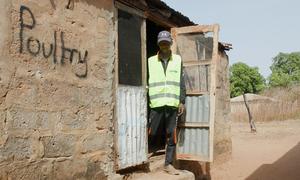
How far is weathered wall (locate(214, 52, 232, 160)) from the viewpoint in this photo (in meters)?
8.34

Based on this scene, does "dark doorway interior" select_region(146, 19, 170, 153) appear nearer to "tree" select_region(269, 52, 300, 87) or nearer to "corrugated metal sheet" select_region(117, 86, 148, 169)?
"corrugated metal sheet" select_region(117, 86, 148, 169)

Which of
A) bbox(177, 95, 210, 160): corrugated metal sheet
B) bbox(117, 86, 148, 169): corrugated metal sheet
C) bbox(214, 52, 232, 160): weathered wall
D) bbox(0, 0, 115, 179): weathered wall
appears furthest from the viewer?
bbox(214, 52, 232, 160): weathered wall

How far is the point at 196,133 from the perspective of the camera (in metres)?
5.78

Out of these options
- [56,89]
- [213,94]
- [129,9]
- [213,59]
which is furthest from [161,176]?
[129,9]

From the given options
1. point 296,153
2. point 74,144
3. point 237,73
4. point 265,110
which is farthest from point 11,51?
point 237,73

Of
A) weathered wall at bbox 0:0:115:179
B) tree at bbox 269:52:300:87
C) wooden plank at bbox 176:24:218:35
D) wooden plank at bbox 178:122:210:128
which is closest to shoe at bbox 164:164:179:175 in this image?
wooden plank at bbox 178:122:210:128

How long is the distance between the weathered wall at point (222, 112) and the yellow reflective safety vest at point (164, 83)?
323cm

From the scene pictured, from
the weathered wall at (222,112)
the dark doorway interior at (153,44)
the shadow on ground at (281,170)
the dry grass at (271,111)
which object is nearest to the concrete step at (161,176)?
the dark doorway interior at (153,44)

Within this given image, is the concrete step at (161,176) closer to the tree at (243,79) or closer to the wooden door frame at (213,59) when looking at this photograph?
the wooden door frame at (213,59)

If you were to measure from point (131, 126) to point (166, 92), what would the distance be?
2.35 feet

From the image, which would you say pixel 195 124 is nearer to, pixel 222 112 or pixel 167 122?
pixel 167 122

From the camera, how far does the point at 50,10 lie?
3.77 m

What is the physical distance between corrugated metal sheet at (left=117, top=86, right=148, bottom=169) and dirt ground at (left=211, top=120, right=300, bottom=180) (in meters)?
2.93

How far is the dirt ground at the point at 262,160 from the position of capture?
7648mm
